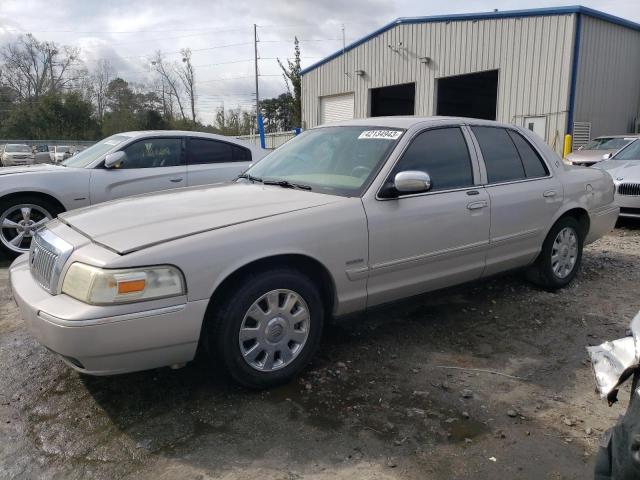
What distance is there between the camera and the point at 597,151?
41.5ft

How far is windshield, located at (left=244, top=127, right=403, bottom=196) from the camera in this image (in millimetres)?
3678

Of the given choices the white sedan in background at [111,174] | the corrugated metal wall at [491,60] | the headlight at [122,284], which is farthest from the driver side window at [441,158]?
the corrugated metal wall at [491,60]

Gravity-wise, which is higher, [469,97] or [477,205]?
[469,97]

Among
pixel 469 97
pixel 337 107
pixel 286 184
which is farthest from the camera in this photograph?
pixel 469 97

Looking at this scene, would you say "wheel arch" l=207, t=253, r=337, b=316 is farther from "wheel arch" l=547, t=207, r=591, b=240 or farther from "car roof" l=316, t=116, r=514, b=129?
"wheel arch" l=547, t=207, r=591, b=240

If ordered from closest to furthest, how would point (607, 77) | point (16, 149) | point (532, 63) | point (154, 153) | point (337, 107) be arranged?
point (154, 153) → point (532, 63) → point (607, 77) → point (337, 107) → point (16, 149)

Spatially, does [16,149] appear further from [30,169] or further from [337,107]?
[30,169]

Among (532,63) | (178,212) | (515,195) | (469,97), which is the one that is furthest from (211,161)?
(469,97)

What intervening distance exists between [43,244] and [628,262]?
6.16m

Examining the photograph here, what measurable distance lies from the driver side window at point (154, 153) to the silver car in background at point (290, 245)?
305cm

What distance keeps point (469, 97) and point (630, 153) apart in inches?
674

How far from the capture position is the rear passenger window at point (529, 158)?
4680mm

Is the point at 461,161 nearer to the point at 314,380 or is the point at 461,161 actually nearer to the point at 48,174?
the point at 314,380

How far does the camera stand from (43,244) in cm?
322
